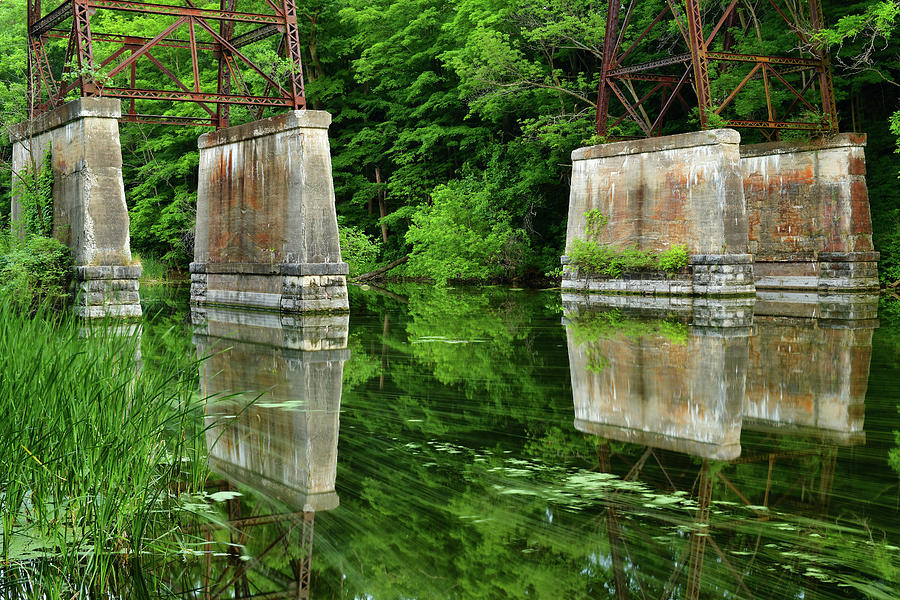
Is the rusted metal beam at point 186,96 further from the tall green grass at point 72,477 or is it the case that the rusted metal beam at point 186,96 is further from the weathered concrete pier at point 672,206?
the tall green grass at point 72,477

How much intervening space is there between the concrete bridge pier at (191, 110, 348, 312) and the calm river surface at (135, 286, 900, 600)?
15.4 ft

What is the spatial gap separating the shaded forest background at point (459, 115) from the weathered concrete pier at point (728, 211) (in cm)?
172

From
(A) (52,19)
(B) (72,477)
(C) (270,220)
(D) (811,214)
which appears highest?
(A) (52,19)

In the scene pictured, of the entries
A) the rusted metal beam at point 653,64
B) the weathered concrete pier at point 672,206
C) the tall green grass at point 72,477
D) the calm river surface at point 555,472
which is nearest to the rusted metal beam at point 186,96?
the calm river surface at point 555,472

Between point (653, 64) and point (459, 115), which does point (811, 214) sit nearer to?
point (653, 64)

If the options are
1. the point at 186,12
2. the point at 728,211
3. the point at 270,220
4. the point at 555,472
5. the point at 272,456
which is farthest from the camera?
the point at 728,211

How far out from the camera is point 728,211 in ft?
67.5

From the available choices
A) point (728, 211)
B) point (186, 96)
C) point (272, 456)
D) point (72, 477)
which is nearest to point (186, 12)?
point (186, 96)

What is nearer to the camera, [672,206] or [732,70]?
[672,206]

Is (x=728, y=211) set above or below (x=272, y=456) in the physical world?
above

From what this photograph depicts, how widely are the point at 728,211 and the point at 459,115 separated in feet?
69.1

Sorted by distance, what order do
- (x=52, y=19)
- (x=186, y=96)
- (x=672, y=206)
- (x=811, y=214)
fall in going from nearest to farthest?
(x=186, y=96) → (x=52, y=19) → (x=672, y=206) → (x=811, y=214)

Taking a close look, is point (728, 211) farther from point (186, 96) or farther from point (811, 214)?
point (186, 96)

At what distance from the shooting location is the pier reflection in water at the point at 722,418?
4828 mm
